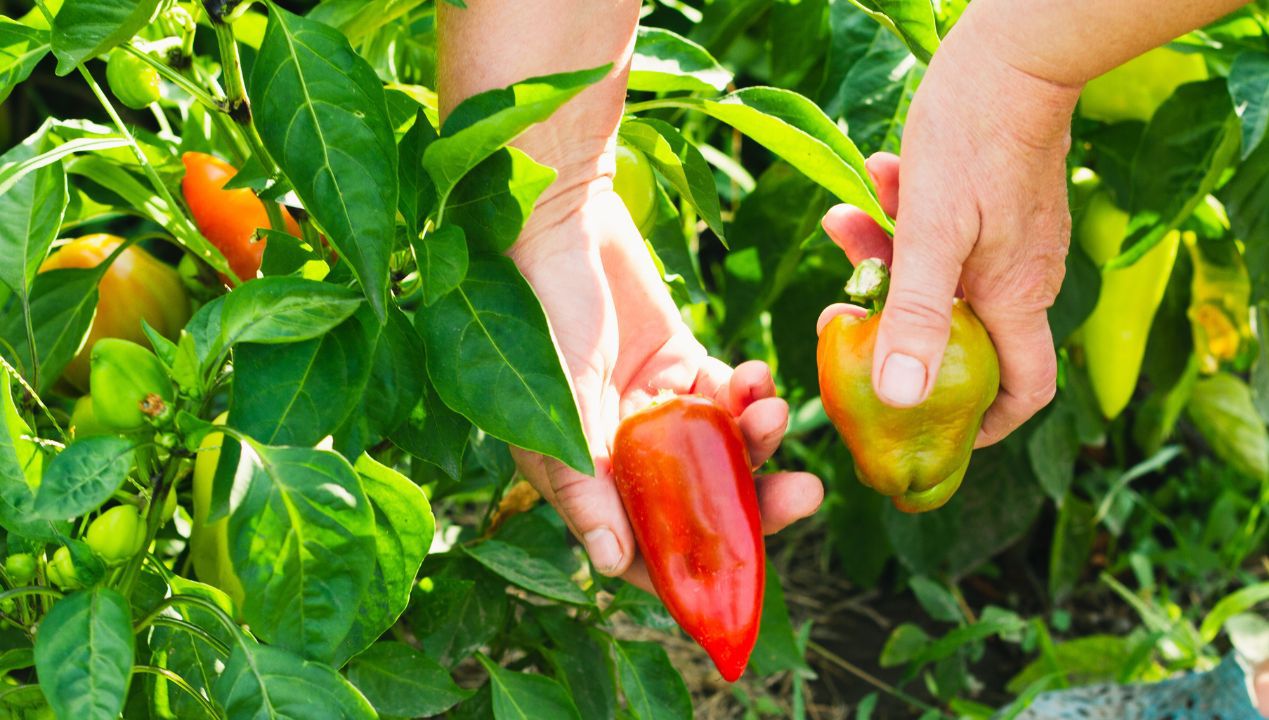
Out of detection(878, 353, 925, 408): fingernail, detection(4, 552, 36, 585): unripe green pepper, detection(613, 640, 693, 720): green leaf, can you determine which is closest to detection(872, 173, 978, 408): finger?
detection(878, 353, 925, 408): fingernail

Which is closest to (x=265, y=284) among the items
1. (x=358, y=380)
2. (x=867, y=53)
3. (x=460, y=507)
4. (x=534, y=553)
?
(x=358, y=380)

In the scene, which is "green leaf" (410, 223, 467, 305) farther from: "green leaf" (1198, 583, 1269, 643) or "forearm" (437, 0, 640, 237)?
"green leaf" (1198, 583, 1269, 643)

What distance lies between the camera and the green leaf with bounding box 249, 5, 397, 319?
2.21 ft

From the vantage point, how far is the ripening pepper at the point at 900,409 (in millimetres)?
901

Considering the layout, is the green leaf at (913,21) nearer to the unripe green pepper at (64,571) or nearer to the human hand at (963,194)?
the human hand at (963,194)

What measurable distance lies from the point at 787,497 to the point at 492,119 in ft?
1.34

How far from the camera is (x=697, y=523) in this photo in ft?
2.98

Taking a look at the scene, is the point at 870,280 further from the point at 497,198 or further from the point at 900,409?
the point at 497,198

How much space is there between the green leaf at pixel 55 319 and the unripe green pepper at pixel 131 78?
0.71 ft

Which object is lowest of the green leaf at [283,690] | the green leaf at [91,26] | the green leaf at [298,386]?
the green leaf at [283,690]

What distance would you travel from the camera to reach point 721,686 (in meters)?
1.66

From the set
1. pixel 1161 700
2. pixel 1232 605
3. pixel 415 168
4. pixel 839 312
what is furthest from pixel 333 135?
Result: pixel 1232 605

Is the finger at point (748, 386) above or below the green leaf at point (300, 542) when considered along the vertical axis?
below

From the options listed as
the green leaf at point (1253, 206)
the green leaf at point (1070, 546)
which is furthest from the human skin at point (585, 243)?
the green leaf at point (1070, 546)
